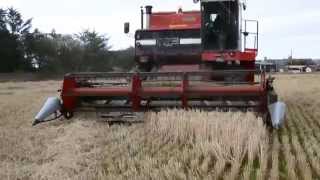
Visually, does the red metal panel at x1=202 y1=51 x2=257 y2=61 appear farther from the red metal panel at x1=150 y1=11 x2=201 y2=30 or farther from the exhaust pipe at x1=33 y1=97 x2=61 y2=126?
the exhaust pipe at x1=33 y1=97 x2=61 y2=126

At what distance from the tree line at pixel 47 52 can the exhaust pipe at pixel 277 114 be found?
1681 inches

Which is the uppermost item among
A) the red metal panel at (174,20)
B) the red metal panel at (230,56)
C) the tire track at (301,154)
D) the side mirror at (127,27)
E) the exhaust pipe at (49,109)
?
the red metal panel at (174,20)

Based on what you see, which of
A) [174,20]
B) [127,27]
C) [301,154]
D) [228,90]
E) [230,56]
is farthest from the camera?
[174,20]

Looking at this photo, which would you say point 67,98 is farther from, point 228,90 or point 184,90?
point 228,90

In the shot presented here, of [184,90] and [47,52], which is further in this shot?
[47,52]

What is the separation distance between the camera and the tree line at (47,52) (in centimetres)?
5403

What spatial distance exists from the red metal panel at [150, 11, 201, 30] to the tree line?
36.5 metres

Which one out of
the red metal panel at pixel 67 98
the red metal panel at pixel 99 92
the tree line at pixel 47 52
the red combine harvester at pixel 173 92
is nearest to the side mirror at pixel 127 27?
the red combine harvester at pixel 173 92

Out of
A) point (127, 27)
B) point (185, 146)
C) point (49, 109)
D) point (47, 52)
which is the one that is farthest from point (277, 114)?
point (47, 52)

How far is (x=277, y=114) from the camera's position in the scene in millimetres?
9344

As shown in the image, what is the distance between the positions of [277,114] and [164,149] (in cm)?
244

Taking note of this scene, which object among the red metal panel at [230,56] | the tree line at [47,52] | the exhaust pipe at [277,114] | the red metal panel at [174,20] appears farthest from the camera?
the tree line at [47,52]

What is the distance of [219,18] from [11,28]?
48.5 meters

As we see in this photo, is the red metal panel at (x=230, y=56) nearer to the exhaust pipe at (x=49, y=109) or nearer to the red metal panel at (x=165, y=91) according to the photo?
the red metal panel at (x=165, y=91)
